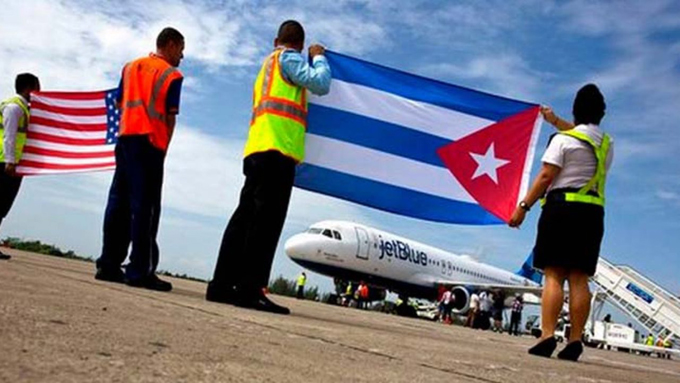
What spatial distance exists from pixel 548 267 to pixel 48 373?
323cm

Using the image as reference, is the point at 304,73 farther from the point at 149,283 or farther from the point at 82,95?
the point at 82,95

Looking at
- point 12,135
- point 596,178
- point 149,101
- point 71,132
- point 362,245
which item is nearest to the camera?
point 596,178

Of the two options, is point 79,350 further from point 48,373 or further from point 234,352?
point 234,352

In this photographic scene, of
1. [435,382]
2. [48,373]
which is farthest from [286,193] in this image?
[48,373]

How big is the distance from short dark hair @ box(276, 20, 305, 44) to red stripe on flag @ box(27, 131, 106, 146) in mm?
4171

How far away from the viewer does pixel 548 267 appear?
150 inches

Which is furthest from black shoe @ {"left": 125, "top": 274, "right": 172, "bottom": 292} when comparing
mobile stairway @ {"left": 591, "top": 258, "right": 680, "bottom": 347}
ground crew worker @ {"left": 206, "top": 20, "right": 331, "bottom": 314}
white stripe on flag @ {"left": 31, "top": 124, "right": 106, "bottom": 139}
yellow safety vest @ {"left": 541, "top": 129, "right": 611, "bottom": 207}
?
mobile stairway @ {"left": 591, "top": 258, "right": 680, "bottom": 347}

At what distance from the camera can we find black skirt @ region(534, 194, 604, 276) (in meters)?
3.70

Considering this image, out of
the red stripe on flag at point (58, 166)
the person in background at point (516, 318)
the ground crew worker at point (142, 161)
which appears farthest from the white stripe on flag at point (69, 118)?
the person in background at point (516, 318)

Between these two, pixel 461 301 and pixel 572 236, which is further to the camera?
pixel 461 301

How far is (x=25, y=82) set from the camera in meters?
6.39

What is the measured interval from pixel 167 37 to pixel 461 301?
→ 21.2 metres

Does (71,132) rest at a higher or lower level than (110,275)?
higher

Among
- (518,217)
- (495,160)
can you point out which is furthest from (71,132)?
(518,217)
